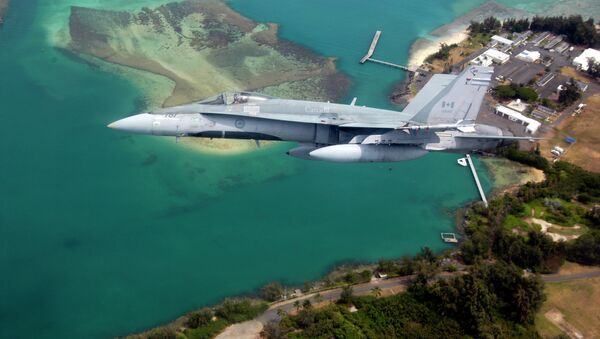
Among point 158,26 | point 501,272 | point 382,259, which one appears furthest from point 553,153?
point 158,26

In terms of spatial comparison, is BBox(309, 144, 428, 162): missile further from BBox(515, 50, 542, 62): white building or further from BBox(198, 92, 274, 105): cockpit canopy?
BBox(515, 50, 542, 62): white building

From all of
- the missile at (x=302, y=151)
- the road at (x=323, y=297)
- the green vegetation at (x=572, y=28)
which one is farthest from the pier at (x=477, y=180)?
the green vegetation at (x=572, y=28)

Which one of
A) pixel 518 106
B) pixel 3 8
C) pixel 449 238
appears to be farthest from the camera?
pixel 3 8

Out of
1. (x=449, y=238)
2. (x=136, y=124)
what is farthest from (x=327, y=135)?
(x=449, y=238)

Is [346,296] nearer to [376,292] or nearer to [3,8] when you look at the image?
[376,292]

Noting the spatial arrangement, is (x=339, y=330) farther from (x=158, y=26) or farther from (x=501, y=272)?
(x=158, y=26)

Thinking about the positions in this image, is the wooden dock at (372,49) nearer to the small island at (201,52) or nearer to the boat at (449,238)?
the small island at (201,52)
